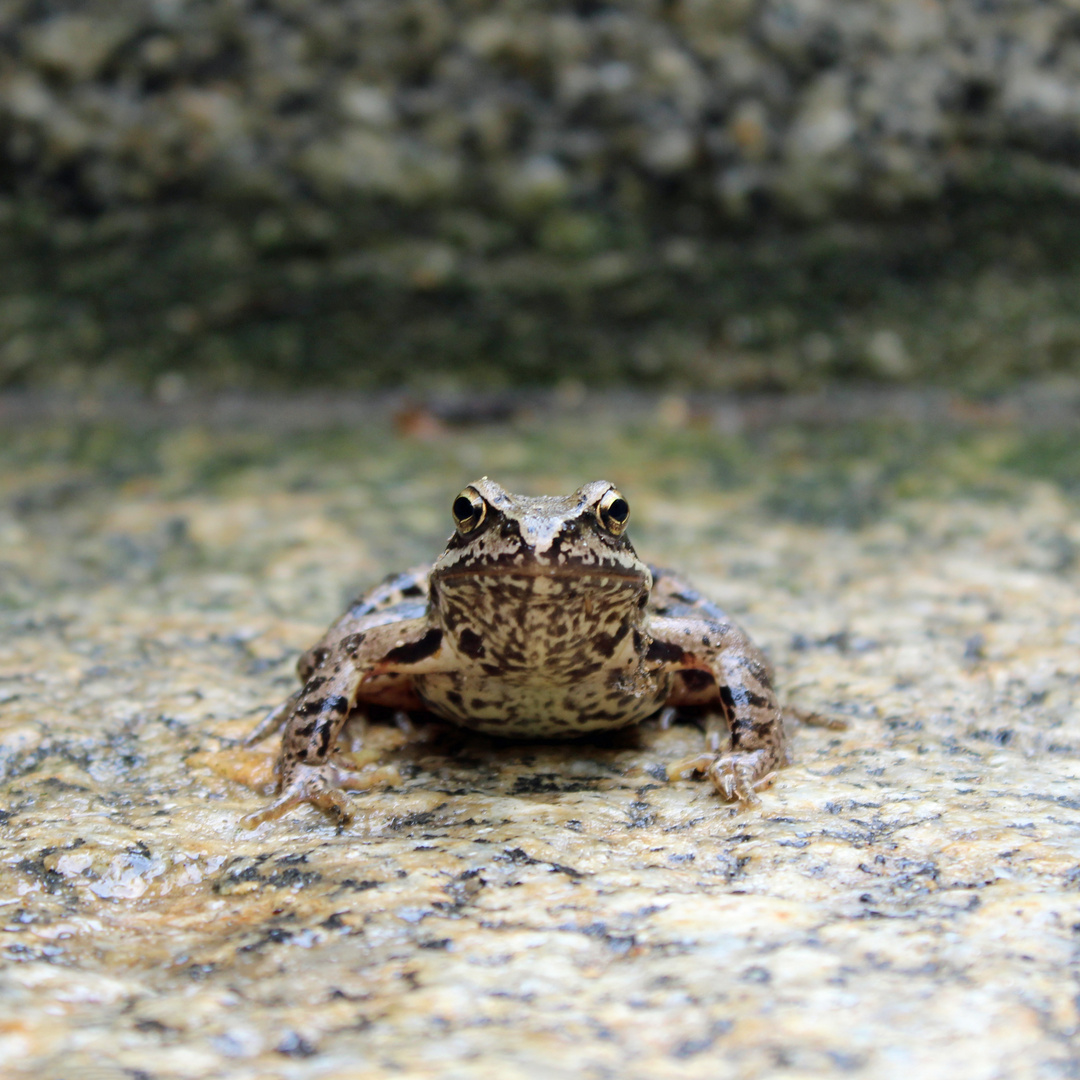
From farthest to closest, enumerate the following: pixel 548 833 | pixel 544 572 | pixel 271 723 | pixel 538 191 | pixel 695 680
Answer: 1. pixel 538 191
2. pixel 695 680
3. pixel 271 723
4. pixel 544 572
5. pixel 548 833

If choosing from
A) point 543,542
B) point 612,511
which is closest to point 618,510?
point 612,511

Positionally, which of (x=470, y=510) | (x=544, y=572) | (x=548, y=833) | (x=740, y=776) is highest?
(x=470, y=510)

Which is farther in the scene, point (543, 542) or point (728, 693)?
point (728, 693)

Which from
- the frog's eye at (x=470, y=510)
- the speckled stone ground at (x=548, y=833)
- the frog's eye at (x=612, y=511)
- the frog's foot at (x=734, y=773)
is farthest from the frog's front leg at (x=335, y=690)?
the frog's foot at (x=734, y=773)

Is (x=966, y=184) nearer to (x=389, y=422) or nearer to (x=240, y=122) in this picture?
(x=389, y=422)

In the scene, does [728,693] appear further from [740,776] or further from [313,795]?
[313,795]

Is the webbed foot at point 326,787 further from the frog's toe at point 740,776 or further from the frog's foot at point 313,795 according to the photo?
the frog's toe at point 740,776

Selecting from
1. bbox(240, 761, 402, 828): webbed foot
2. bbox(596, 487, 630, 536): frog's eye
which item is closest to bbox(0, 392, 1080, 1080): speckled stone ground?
bbox(240, 761, 402, 828): webbed foot
